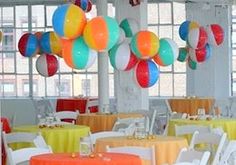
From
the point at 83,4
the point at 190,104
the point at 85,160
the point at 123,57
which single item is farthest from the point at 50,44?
the point at 85,160

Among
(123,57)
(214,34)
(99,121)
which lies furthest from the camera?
(214,34)

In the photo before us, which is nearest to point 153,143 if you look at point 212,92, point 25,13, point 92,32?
point 92,32

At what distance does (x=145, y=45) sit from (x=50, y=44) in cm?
269

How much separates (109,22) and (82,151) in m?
2.51

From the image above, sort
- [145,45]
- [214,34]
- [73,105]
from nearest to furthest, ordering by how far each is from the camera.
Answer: [145,45], [214,34], [73,105]

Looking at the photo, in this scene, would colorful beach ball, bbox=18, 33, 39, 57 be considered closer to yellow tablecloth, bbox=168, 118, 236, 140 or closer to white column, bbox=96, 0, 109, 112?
white column, bbox=96, 0, 109, 112

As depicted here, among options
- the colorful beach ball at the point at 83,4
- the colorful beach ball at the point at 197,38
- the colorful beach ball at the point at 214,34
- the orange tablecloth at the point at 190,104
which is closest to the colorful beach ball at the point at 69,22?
the colorful beach ball at the point at 83,4

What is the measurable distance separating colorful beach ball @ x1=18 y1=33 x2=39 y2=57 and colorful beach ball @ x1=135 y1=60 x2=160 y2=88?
249cm

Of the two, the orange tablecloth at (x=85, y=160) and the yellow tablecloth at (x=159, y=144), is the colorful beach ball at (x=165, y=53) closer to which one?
the yellow tablecloth at (x=159, y=144)

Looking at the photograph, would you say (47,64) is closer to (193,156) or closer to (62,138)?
(62,138)

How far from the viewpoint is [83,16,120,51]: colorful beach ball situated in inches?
290

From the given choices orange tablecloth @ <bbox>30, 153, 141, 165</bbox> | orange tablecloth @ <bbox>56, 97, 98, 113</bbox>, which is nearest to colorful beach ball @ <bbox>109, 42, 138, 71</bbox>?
orange tablecloth @ <bbox>30, 153, 141, 165</bbox>

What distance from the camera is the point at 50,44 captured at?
11.1 meters

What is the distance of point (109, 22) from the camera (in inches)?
302
